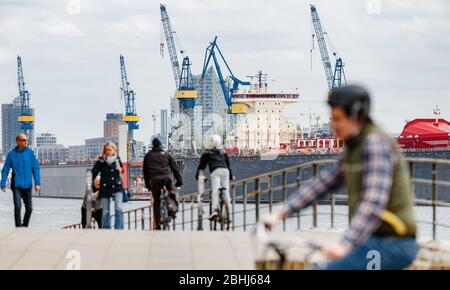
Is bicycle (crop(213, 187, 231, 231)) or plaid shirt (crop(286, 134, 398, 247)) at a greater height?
plaid shirt (crop(286, 134, 398, 247))

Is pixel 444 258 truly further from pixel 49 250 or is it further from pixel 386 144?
pixel 386 144

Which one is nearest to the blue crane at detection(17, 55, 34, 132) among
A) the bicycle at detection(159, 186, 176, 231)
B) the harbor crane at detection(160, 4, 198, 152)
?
the harbor crane at detection(160, 4, 198, 152)

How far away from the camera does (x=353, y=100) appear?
3.96m

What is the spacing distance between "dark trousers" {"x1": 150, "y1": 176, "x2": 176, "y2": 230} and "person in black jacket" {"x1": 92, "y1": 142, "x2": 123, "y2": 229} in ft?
1.44

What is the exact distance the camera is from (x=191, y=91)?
142 metres

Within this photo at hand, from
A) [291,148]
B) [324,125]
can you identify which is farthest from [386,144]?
[324,125]

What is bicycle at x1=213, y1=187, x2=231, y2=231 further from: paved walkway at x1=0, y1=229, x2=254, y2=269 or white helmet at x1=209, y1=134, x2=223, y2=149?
paved walkway at x1=0, y1=229, x2=254, y2=269

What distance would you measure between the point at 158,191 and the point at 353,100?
11.1 meters

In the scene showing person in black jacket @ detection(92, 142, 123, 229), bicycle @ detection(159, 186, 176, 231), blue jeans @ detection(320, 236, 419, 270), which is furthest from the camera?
bicycle @ detection(159, 186, 176, 231)

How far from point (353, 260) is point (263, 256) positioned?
1.07 feet

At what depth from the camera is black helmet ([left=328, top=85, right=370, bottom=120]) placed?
395cm

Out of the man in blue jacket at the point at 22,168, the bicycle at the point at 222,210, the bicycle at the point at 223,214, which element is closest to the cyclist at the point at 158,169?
the bicycle at the point at 222,210

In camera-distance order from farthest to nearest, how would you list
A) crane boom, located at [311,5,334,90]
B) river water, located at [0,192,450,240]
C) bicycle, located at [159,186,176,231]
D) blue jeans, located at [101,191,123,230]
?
1. crane boom, located at [311,5,334,90]
2. river water, located at [0,192,450,240]
3. bicycle, located at [159,186,176,231]
4. blue jeans, located at [101,191,123,230]

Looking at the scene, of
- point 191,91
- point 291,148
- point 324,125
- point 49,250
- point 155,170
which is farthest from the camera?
point 324,125
